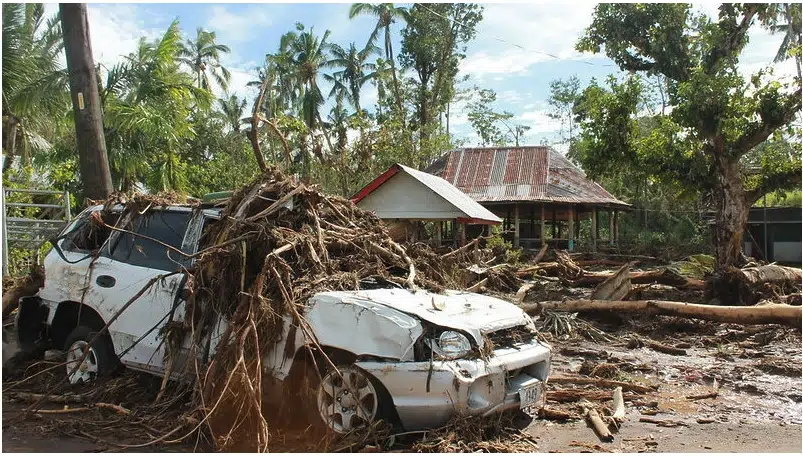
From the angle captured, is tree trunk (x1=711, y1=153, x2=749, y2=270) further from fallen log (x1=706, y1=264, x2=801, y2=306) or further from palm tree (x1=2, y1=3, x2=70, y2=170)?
palm tree (x1=2, y1=3, x2=70, y2=170)

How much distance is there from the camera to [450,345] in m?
4.41

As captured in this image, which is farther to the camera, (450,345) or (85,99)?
(85,99)

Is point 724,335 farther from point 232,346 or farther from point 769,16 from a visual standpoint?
point 769,16

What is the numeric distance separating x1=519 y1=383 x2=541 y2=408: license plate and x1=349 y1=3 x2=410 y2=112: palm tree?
36128 millimetres

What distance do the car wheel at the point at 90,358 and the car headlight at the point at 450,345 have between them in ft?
10.4

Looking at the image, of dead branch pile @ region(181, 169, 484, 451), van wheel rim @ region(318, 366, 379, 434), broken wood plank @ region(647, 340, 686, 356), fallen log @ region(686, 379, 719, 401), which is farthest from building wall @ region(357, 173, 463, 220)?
van wheel rim @ region(318, 366, 379, 434)

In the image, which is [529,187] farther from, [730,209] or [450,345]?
[450,345]

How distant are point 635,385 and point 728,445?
168 cm

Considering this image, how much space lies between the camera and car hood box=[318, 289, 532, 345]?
4.51 meters

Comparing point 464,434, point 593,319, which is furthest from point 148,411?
point 593,319

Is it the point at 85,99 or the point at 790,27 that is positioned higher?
the point at 790,27

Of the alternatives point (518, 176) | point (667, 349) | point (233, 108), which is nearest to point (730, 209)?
point (667, 349)

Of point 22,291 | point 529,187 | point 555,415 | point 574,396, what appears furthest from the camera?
point 529,187

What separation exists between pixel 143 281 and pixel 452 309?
2.71m
